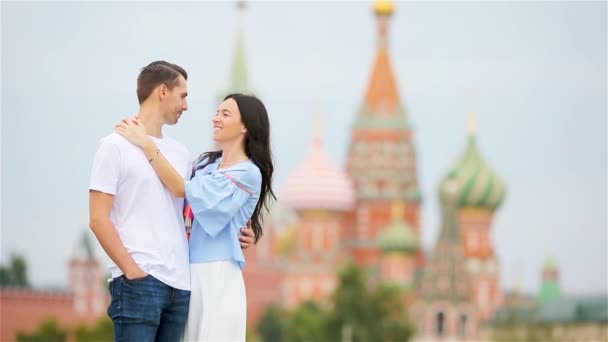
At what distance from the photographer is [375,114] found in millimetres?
64812

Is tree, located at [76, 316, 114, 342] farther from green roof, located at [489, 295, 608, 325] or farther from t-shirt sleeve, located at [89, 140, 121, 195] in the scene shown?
t-shirt sleeve, located at [89, 140, 121, 195]

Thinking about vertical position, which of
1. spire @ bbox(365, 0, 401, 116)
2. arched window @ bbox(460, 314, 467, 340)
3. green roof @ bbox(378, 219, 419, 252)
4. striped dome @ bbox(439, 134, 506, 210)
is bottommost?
arched window @ bbox(460, 314, 467, 340)

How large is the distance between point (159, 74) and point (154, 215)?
412mm

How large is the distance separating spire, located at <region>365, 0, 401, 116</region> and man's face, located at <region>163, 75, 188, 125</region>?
59.5m

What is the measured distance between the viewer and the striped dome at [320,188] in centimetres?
6406

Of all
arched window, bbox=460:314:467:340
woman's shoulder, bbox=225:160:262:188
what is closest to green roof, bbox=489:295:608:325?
arched window, bbox=460:314:467:340

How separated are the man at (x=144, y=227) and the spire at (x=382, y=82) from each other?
59526 mm

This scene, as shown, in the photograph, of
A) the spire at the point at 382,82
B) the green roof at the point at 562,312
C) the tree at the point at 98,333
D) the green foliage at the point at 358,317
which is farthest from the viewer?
the spire at the point at 382,82

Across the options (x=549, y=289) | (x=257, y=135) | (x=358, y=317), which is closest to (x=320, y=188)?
(x=549, y=289)

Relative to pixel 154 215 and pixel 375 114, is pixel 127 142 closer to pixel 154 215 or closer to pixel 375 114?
pixel 154 215

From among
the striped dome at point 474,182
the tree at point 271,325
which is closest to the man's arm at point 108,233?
the striped dome at point 474,182

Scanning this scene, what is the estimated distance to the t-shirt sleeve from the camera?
5.20 metres

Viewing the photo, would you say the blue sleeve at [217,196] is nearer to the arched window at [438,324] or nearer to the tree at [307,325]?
the tree at [307,325]

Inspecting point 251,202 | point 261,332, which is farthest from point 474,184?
point 251,202
